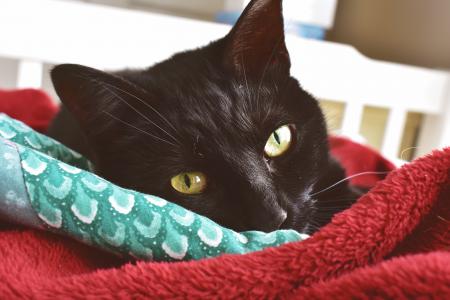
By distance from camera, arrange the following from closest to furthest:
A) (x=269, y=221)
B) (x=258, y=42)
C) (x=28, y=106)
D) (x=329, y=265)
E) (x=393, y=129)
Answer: (x=329, y=265), (x=269, y=221), (x=258, y=42), (x=28, y=106), (x=393, y=129)

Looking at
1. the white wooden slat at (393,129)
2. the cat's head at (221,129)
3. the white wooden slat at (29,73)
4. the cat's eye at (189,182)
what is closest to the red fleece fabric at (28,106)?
the white wooden slat at (29,73)

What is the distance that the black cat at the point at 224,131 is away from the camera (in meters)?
0.60

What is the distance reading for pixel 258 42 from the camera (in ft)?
2.31

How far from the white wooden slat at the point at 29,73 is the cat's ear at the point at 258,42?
0.74 m

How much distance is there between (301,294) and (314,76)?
0.93 m

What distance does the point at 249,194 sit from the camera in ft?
1.91

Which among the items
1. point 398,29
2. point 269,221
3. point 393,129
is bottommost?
point 393,129

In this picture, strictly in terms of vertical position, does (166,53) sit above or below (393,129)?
above

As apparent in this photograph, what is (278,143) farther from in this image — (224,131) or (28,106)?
(28,106)

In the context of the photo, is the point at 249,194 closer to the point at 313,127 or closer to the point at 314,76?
the point at 313,127

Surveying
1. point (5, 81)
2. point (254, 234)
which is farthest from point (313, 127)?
point (5, 81)

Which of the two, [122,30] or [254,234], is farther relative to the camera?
[122,30]

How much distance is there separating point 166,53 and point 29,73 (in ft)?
1.22

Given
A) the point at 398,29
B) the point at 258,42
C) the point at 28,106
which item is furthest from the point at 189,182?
the point at 398,29
